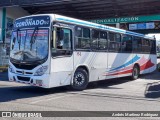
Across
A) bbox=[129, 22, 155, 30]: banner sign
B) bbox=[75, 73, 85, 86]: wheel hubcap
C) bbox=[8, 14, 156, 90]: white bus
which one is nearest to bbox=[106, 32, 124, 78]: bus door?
bbox=[8, 14, 156, 90]: white bus

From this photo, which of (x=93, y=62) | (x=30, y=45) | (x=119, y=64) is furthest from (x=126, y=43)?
(x=30, y=45)

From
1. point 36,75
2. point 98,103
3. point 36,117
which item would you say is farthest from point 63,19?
point 36,117

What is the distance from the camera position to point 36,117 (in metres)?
7.09

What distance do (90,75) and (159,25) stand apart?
50.5 ft

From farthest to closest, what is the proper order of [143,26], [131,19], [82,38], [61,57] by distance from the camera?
[143,26], [131,19], [82,38], [61,57]

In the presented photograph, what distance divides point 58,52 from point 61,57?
26 cm

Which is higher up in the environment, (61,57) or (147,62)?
(61,57)

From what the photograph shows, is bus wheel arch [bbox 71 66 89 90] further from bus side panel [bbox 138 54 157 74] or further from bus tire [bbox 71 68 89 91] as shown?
bus side panel [bbox 138 54 157 74]

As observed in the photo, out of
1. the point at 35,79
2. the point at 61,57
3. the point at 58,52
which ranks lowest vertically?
the point at 35,79

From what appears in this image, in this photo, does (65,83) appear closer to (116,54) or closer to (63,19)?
(63,19)

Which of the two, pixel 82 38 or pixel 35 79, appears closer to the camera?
pixel 35 79

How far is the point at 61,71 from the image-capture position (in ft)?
37.0

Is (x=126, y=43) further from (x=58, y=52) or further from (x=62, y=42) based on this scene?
(x=58, y=52)

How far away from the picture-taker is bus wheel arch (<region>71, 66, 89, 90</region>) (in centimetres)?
1210
